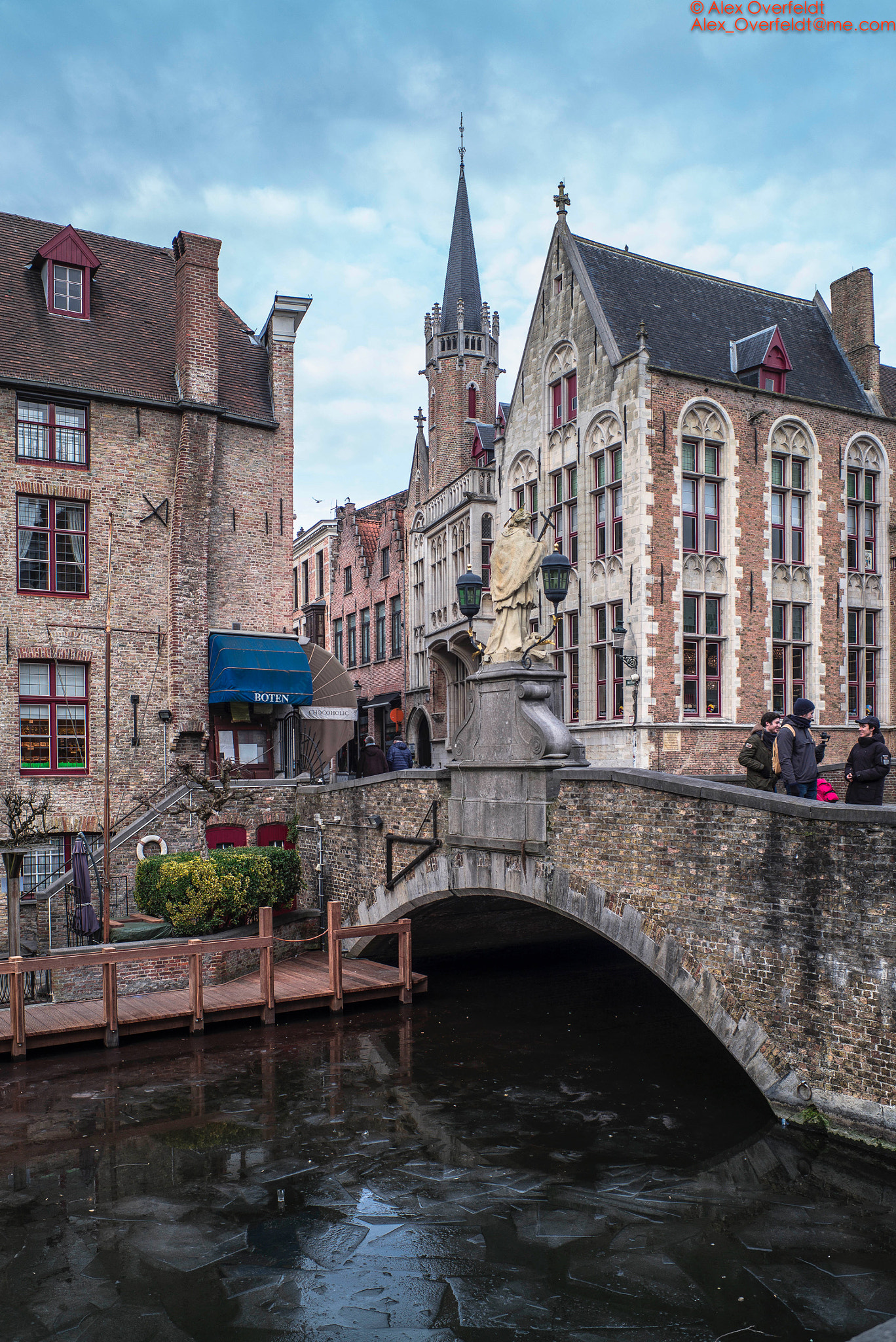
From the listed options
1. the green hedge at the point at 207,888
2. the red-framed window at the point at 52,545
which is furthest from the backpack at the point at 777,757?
the red-framed window at the point at 52,545

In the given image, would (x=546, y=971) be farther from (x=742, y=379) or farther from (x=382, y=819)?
(x=742, y=379)

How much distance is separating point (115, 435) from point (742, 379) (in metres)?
14.7

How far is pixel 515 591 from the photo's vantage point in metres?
14.0

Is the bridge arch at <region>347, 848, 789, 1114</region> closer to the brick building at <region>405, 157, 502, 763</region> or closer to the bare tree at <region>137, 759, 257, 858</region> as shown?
the bare tree at <region>137, 759, 257, 858</region>

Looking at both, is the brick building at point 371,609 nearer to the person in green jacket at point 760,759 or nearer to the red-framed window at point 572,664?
the red-framed window at point 572,664

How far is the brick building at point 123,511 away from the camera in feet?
62.6

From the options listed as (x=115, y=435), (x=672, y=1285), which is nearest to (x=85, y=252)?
(x=115, y=435)

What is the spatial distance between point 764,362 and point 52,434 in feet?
52.8

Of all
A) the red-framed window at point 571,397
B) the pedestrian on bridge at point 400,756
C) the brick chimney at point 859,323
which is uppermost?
the brick chimney at point 859,323

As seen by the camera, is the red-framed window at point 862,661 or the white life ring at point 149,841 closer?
the white life ring at point 149,841

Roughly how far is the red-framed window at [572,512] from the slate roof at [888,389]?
8.57 m

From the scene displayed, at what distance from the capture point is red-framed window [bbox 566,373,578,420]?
82.2 feet

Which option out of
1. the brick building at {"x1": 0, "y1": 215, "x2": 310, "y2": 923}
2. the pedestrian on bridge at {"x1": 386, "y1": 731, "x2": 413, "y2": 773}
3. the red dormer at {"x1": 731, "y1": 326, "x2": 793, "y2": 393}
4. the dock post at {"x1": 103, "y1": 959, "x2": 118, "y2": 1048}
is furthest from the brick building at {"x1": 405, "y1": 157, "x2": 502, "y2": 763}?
the dock post at {"x1": 103, "y1": 959, "x2": 118, "y2": 1048}

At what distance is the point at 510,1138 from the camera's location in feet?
34.6
